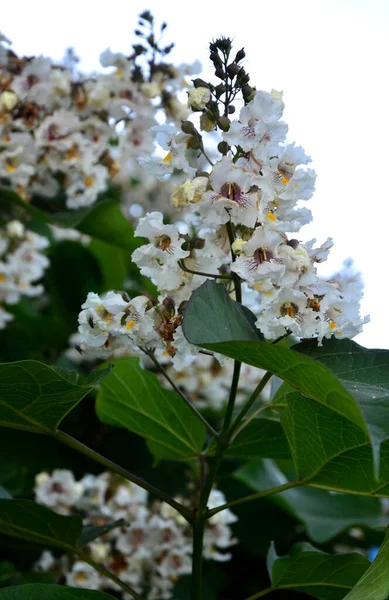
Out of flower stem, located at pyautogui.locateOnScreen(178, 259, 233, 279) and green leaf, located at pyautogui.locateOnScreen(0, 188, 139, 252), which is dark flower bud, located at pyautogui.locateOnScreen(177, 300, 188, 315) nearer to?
flower stem, located at pyautogui.locateOnScreen(178, 259, 233, 279)

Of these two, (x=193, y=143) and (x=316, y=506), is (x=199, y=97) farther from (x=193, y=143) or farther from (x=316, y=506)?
(x=316, y=506)

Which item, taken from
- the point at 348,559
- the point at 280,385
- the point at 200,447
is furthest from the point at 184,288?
the point at 348,559

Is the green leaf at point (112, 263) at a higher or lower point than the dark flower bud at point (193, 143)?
higher

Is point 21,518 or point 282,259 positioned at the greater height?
point 282,259

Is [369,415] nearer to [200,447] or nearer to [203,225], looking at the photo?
[203,225]

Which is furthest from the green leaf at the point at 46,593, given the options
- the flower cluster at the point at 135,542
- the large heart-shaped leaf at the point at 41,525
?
the flower cluster at the point at 135,542

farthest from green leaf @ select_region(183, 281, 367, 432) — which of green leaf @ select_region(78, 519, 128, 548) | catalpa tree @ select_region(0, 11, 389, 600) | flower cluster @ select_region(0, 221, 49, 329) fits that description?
flower cluster @ select_region(0, 221, 49, 329)

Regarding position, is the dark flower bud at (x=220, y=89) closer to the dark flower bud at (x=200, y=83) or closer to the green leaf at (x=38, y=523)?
the dark flower bud at (x=200, y=83)
